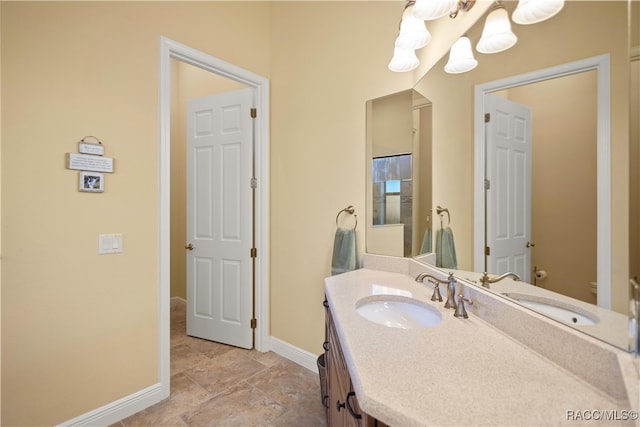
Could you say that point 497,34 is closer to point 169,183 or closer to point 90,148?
point 169,183

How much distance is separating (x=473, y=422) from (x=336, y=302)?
0.70m

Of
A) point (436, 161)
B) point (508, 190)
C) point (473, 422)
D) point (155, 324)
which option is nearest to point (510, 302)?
point (508, 190)

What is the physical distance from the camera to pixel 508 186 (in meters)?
0.95

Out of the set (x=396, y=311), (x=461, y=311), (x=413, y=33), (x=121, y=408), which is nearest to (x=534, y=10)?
(x=413, y=33)

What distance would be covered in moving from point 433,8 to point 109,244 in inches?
82.9

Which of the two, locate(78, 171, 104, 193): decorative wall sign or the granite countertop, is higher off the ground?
locate(78, 171, 104, 193): decorative wall sign

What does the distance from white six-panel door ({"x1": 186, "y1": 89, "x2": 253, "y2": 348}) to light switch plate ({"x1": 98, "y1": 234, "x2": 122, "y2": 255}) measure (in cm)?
94

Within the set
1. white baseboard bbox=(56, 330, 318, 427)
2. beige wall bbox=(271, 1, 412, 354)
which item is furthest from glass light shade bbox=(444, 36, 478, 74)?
white baseboard bbox=(56, 330, 318, 427)

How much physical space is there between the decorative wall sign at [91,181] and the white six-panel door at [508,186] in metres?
1.97

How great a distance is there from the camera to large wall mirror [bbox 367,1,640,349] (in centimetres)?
63

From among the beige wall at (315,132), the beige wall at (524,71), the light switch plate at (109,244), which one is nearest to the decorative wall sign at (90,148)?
the light switch plate at (109,244)

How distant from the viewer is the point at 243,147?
2.43 meters

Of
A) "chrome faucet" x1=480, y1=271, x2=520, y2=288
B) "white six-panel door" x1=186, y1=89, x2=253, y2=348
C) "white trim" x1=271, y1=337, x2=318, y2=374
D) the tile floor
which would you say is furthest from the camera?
"white six-panel door" x1=186, y1=89, x2=253, y2=348

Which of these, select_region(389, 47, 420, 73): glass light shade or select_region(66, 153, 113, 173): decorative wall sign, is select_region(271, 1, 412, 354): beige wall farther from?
select_region(66, 153, 113, 173): decorative wall sign
